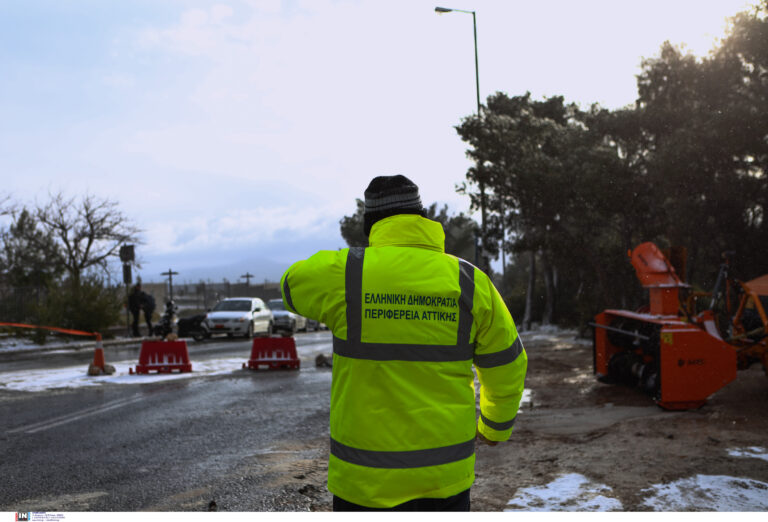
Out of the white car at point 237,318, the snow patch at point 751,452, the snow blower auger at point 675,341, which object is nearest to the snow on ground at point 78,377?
the snow blower auger at point 675,341

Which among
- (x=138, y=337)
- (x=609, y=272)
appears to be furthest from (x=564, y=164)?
(x=138, y=337)

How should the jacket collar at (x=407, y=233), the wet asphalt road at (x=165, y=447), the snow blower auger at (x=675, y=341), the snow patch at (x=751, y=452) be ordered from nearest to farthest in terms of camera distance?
the jacket collar at (x=407, y=233)
the wet asphalt road at (x=165, y=447)
the snow patch at (x=751, y=452)
the snow blower auger at (x=675, y=341)

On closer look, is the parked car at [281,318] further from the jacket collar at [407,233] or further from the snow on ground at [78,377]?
the jacket collar at [407,233]

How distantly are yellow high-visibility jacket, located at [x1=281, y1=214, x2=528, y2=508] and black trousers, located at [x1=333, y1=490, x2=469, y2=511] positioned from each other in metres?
0.04

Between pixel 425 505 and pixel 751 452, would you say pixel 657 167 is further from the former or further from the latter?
pixel 425 505

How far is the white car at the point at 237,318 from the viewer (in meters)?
23.8

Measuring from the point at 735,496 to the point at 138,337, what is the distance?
22531mm

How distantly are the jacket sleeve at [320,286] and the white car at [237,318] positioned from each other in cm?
2182

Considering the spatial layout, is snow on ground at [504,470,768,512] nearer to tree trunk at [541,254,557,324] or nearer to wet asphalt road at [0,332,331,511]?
wet asphalt road at [0,332,331,511]

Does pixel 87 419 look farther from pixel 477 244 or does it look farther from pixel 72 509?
pixel 477 244

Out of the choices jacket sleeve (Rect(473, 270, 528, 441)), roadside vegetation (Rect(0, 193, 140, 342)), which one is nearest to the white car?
roadside vegetation (Rect(0, 193, 140, 342))

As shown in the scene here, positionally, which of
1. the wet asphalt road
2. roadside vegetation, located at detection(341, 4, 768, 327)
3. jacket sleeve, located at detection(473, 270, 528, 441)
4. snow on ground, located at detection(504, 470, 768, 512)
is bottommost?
the wet asphalt road

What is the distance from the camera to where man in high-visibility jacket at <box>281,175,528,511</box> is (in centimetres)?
238

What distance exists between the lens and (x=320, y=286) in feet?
7.98
